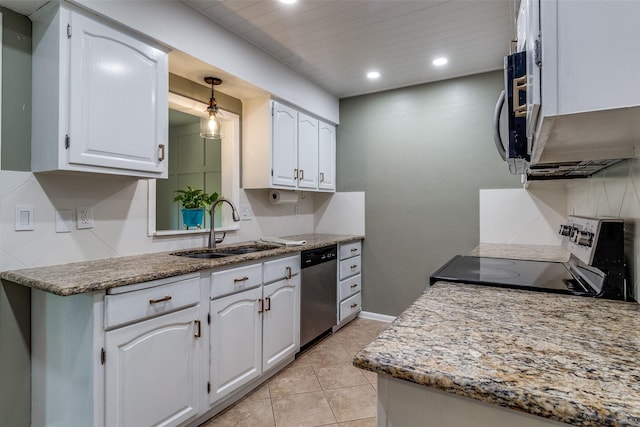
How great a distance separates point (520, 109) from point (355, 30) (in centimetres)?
178

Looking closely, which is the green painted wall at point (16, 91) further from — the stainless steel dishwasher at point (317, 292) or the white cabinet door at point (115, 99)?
the stainless steel dishwasher at point (317, 292)

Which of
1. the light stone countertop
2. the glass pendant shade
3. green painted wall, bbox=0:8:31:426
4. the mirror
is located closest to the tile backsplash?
the light stone countertop

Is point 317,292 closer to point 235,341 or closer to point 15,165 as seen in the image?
point 235,341

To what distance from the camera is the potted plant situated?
245 centimetres

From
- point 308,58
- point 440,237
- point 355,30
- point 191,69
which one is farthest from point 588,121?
point 440,237

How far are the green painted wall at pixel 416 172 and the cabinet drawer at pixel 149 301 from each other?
2187 millimetres

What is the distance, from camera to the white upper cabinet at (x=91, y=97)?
4.79 feet

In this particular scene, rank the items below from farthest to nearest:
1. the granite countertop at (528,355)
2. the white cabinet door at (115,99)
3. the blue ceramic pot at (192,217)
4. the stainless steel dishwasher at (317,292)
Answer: the stainless steel dishwasher at (317,292) < the blue ceramic pot at (192,217) < the white cabinet door at (115,99) < the granite countertop at (528,355)

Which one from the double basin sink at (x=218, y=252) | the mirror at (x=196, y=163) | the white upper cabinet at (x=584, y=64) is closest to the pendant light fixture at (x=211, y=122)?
the mirror at (x=196, y=163)

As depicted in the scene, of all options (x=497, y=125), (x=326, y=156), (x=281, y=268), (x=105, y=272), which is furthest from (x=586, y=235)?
(x=326, y=156)

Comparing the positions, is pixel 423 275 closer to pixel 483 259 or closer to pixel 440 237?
pixel 440 237

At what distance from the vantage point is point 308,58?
2.71 meters

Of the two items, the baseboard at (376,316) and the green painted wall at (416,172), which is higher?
the green painted wall at (416,172)

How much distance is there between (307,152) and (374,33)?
3.94 ft
